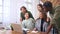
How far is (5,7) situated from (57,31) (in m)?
3.09

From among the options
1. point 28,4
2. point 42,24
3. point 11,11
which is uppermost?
point 28,4

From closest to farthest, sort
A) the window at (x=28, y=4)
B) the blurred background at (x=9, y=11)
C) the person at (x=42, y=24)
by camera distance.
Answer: the person at (x=42, y=24)
the blurred background at (x=9, y=11)
the window at (x=28, y=4)

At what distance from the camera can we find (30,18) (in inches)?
184

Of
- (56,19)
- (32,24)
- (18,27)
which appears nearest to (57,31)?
(56,19)

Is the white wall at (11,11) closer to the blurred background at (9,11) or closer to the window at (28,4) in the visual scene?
the blurred background at (9,11)

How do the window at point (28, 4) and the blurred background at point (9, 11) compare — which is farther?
the window at point (28, 4)

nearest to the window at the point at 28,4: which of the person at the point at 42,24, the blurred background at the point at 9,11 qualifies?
the blurred background at the point at 9,11

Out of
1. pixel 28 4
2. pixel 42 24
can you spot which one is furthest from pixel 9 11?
pixel 42 24

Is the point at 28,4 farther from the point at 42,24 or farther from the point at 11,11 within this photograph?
the point at 42,24

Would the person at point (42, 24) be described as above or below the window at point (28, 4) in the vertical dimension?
below

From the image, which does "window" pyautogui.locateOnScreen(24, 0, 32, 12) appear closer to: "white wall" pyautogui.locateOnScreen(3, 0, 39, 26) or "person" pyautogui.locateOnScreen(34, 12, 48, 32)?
"white wall" pyautogui.locateOnScreen(3, 0, 39, 26)

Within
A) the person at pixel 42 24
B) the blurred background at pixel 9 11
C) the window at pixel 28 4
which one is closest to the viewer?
the person at pixel 42 24

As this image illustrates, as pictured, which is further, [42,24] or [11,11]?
[11,11]

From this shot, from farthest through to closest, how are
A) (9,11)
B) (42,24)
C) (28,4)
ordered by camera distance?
A: (28,4) → (9,11) → (42,24)
